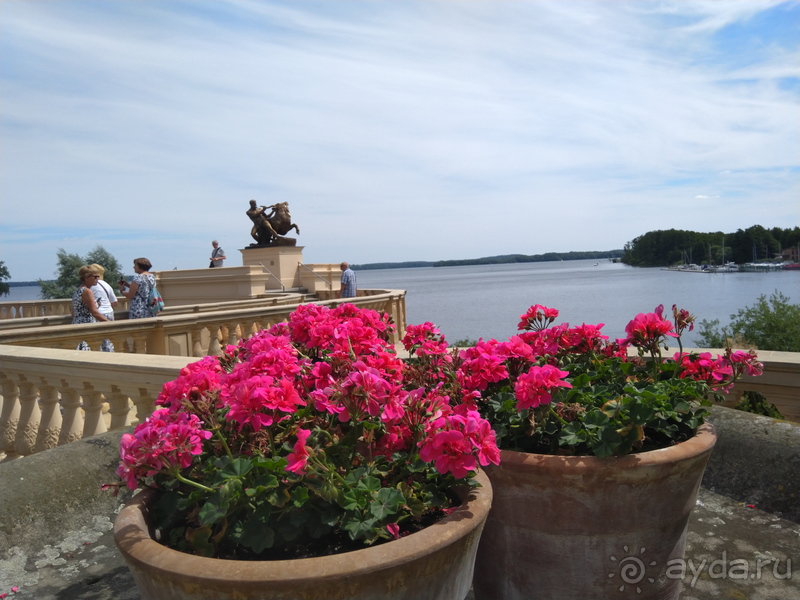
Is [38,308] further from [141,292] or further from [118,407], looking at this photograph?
[118,407]

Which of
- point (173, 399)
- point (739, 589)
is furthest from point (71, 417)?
point (739, 589)

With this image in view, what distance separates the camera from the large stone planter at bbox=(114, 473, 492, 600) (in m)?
→ 1.27

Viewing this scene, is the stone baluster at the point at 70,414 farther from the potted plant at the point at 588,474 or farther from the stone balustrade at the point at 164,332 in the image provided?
the potted plant at the point at 588,474

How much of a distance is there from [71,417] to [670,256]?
107991mm

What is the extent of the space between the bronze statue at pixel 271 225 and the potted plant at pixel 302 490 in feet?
88.9

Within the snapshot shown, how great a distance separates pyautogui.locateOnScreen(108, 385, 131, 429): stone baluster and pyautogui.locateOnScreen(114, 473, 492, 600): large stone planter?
3.50m

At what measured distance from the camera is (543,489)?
2057 millimetres

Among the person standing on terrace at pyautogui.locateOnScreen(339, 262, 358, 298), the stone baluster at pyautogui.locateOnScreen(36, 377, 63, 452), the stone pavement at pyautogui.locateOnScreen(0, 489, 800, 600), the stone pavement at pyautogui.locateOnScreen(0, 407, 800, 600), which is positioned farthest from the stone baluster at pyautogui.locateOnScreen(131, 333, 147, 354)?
the person standing on terrace at pyautogui.locateOnScreen(339, 262, 358, 298)

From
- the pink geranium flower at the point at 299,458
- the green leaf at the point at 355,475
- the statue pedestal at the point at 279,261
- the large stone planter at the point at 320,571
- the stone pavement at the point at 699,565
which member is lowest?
the stone pavement at the point at 699,565

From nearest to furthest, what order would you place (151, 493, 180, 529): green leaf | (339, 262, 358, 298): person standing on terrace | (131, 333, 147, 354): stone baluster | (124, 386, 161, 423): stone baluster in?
(151, 493, 180, 529): green leaf
(124, 386, 161, 423): stone baluster
(131, 333, 147, 354): stone baluster
(339, 262, 358, 298): person standing on terrace

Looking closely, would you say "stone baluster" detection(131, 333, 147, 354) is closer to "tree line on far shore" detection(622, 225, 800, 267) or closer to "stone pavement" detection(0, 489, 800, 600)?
"stone pavement" detection(0, 489, 800, 600)

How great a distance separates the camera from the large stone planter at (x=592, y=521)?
2.02 meters

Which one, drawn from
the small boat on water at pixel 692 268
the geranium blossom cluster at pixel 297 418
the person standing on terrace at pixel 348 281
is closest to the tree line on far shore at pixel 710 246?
the small boat on water at pixel 692 268

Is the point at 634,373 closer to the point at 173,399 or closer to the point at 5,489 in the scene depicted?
the point at 173,399
